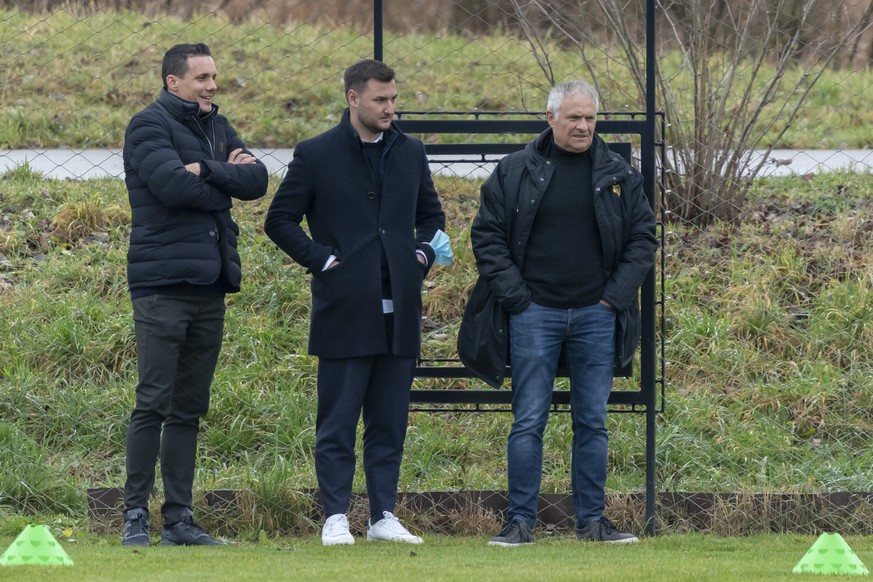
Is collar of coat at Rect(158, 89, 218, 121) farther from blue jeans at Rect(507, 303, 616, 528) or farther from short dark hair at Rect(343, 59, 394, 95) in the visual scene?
blue jeans at Rect(507, 303, 616, 528)

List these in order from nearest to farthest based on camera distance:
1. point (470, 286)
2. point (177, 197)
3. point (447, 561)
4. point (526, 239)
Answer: point (447, 561) < point (177, 197) < point (526, 239) < point (470, 286)

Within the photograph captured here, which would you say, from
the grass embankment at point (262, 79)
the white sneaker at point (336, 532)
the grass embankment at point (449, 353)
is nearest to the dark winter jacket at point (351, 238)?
the white sneaker at point (336, 532)

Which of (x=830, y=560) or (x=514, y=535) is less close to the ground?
(x=830, y=560)

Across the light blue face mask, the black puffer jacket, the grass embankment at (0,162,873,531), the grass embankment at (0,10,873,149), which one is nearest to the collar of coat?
the black puffer jacket

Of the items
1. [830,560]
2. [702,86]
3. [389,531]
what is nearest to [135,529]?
[389,531]

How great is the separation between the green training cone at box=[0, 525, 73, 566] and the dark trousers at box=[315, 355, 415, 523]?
1177 millimetres

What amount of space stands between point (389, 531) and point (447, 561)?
555 millimetres

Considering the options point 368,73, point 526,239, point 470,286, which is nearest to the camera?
point 368,73

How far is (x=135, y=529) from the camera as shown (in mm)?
5395

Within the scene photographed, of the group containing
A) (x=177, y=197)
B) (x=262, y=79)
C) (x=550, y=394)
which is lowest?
(x=550, y=394)

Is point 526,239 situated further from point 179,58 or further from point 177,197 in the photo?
point 179,58

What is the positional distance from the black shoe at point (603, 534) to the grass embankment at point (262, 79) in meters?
4.67

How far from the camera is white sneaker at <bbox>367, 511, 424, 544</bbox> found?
219 inches

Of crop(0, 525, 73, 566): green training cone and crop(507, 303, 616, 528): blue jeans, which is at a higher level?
crop(507, 303, 616, 528): blue jeans
